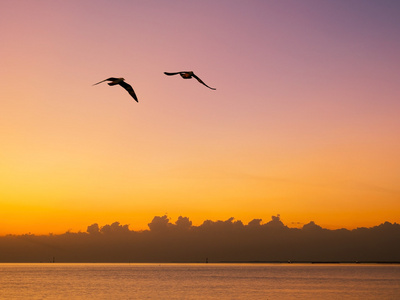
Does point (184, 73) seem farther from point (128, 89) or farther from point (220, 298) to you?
point (220, 298)

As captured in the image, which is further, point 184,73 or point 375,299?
point 375,299

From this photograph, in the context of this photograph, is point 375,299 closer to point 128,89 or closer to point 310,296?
point 310,296

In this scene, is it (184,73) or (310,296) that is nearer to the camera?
(184,73)

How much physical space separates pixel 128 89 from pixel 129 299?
103119 mm

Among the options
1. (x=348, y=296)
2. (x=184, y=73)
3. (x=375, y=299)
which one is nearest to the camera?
(x=184, y=73)

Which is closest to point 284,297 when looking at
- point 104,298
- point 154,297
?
point 154,297

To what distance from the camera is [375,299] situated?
11562cm

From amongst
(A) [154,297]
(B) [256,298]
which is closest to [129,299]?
(A) [154,297]

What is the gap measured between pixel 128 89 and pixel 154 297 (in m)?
108

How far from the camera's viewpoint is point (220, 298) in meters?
119

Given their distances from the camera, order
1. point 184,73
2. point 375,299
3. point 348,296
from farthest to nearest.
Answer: point 348,296
point 375,299
point 184,73

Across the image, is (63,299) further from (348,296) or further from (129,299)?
(348,296)

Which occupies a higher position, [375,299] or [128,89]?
[128,89]

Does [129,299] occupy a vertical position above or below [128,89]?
below
